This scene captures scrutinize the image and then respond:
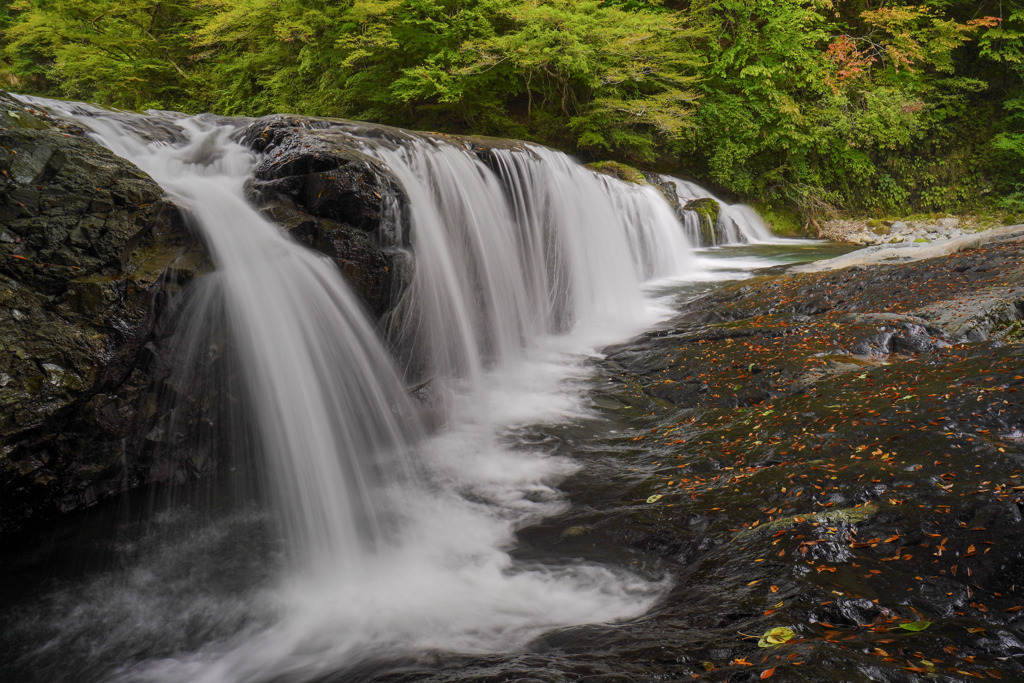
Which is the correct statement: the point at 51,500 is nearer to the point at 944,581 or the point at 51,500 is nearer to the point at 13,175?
the point at 13,175

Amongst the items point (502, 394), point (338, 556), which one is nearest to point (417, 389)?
point (502, 394)

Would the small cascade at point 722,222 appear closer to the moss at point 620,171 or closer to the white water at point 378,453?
the moss at point 620,171

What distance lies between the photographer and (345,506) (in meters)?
4.28

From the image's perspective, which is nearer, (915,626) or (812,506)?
(915,626)

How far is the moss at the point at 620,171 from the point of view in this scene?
1345 centimetres

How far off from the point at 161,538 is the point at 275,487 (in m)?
0.80

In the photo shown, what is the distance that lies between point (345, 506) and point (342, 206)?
9.25 feet

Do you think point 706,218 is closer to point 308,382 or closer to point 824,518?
point 308,382

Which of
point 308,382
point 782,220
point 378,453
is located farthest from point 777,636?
point 782,220

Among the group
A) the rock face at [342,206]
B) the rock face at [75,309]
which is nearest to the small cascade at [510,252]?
the rock face at [342,206]

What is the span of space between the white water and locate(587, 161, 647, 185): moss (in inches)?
190


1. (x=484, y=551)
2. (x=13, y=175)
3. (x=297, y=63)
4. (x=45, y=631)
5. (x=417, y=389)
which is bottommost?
(x=484, y=551)

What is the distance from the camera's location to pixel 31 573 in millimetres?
3484

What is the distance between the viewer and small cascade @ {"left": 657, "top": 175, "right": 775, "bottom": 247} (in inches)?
568
